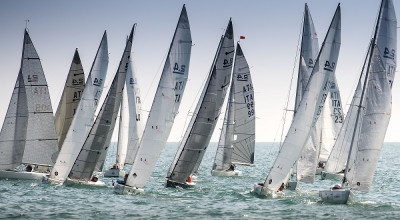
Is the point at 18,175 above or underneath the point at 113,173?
underneath

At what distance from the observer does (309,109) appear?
37469 mm

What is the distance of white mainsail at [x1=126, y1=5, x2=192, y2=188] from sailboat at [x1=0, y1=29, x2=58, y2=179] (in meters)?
11.7

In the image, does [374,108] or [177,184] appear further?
[177,184]

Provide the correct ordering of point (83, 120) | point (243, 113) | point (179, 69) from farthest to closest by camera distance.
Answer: point (243, 113), point (83, 120), point (179, 69)

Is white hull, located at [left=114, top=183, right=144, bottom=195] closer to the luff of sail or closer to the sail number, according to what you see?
the sail number

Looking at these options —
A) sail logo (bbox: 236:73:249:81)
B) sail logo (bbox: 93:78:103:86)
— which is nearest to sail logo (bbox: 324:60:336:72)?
sail logo (bbox: 236:73:249:81)

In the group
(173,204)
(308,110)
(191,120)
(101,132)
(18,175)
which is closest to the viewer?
(173,204)

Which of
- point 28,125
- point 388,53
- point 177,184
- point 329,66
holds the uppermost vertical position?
point 388,53

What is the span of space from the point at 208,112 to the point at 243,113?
14.8 metres

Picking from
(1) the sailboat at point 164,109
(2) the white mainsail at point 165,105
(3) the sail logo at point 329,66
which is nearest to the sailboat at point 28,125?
(1) the sailboat at point 164,109

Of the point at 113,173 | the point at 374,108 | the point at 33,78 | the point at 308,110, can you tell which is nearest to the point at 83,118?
the point at 33,78

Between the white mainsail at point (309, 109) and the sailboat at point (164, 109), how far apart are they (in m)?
6.56

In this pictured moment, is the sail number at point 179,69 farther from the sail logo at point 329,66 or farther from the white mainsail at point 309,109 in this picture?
the sail logo at point 329,66

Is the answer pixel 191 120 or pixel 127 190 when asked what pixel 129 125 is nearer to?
pixel 191 120
